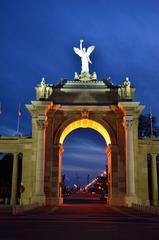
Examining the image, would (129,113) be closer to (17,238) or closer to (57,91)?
(57,91)

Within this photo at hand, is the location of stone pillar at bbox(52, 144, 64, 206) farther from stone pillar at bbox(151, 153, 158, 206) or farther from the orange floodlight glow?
stone pillar at bbox(151, 153, 158, 206)

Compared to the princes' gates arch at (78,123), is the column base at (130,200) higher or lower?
lower

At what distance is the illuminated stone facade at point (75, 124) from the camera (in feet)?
155

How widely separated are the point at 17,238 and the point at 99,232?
4362 mm

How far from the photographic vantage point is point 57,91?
51.6 meters

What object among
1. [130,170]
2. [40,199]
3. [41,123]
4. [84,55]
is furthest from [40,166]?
[84,55]

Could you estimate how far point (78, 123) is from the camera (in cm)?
5200

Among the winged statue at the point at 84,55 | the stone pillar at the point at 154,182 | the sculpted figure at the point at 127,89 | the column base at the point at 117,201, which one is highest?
the winged statue at the point at 84,55

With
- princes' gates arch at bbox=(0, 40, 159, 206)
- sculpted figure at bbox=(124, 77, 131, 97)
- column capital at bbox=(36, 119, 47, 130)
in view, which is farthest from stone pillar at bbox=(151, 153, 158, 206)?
column capital at bbox=(36, 119, 47, 130)

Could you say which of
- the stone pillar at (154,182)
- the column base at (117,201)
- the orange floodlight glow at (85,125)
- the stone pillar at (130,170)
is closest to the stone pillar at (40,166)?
the orange floodlight glow at (85,125)

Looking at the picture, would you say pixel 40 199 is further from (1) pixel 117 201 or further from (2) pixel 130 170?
(2) pixel 130 170

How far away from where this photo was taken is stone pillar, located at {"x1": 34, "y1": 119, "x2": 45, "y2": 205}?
1796 inches

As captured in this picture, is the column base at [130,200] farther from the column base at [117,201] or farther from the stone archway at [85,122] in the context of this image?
the column base at [117,201]

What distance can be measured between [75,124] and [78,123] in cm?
48
